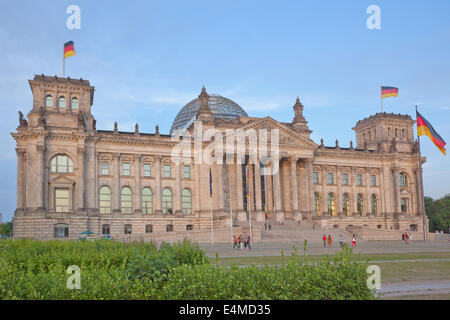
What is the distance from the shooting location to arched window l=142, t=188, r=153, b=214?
7218 cm

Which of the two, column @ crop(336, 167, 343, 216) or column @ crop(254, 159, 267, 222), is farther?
column @ crop(336, 167, 343, 216)

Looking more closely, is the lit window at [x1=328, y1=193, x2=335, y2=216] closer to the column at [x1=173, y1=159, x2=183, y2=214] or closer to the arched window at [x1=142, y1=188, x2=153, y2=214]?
the column at [x1=173, y1=159, x2=183, y2=214]

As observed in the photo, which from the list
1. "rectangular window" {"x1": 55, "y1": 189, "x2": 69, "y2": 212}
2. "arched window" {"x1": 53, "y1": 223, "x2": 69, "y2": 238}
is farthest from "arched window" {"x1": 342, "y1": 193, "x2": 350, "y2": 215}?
"arched window" {"x1": 53, "y1": 223, "x2": 69, "y2": 238}

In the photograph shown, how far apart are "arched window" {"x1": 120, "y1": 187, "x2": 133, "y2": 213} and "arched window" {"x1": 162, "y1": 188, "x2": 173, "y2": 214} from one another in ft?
17.5

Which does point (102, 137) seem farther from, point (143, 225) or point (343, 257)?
point (343, 257)

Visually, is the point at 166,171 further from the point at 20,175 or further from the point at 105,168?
the point at 20,175

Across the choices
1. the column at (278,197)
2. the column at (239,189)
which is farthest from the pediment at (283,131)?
the column at (239,189)

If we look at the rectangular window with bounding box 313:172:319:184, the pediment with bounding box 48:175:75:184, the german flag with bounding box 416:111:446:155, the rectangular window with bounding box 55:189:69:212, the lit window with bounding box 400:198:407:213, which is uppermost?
the german flag with bounding box 416:111:446:155

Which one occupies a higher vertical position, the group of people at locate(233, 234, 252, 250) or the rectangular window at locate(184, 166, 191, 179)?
the rectangular window at locate(184, 166, 191, 179)

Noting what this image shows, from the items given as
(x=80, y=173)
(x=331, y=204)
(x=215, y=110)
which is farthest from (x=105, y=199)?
(x=331, y=204)

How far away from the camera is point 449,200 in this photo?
121 metres

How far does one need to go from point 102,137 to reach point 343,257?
61.0 m

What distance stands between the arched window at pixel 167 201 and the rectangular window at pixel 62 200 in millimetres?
14900
